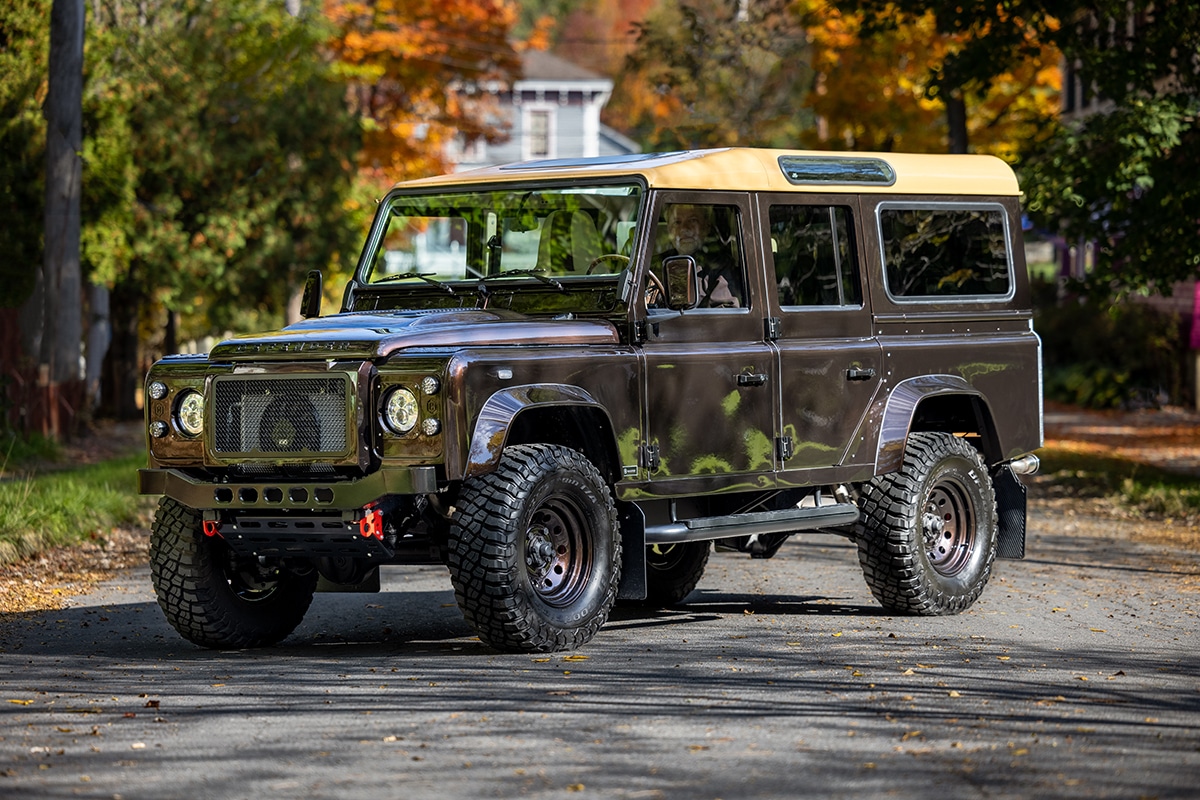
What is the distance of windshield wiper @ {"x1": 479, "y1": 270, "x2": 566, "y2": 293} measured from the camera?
9.24 metres

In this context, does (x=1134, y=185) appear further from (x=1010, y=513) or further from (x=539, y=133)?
(x=539, y=133)

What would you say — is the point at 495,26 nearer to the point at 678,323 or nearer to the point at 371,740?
the point at 678,323

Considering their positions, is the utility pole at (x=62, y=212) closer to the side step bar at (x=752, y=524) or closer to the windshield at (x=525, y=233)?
the windshield at (x=525, y=233)

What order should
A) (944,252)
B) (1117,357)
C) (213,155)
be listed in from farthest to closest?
(1117,357) → (213,155) → (944,252)

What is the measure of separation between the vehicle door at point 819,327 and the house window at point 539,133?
47.5 m

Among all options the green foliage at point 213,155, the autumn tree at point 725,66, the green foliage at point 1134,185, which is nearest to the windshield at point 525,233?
the green foliage at point 1134,185

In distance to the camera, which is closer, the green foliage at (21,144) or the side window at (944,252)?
the side window at (944,252)

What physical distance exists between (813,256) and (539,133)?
158 ft

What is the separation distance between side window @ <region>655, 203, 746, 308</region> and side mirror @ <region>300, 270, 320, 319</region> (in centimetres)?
200

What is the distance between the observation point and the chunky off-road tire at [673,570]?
34.9 feet

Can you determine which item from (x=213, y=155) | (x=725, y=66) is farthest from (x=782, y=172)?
(x=725, y=66)

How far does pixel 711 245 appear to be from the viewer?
953 cm

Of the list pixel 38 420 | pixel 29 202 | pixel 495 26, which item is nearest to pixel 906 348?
pixel 38 420

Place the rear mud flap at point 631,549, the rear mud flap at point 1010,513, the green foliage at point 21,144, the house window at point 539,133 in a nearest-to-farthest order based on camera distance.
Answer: the rear mud flap at point 631,549 → the rear mud flap at point 1010,513 → the green foliage at point 21,144 → the house window at point 539,133
